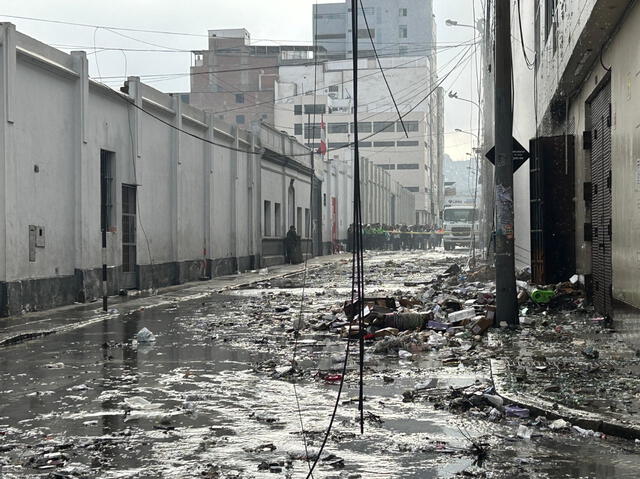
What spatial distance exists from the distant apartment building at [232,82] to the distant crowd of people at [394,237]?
29691 mm

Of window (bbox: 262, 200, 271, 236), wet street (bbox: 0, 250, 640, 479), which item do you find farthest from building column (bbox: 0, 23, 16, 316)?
window (bbox: 262, 200, 271, 236)

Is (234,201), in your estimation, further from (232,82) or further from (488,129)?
(232,82)

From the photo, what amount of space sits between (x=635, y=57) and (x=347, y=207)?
195 feet

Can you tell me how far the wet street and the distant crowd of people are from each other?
50746mm

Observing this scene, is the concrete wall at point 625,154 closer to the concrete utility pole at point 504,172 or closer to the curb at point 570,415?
the concrete utility pole at point 504,172

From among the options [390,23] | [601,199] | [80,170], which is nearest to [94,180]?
[80,170]

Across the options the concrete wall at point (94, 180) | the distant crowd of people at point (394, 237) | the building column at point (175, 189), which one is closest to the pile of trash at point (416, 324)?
the concrete wall at point (94, 180)

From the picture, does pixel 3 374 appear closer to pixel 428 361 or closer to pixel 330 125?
pixel 428 361

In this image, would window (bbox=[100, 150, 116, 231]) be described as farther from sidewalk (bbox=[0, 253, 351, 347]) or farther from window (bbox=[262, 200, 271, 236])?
window (bbox=[262, 200, 271, 236])

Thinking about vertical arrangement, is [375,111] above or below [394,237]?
above

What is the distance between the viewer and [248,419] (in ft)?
23.9

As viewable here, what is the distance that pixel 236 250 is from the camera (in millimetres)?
35094

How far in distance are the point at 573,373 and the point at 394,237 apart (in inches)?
2749

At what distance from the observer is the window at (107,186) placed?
910 inches
